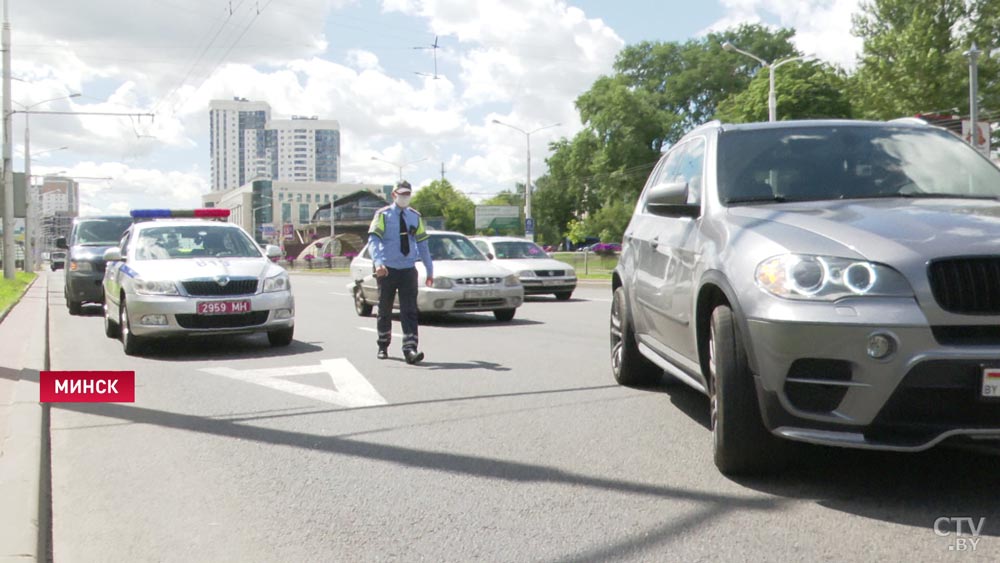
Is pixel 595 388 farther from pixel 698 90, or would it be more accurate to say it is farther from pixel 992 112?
pixel 698 90

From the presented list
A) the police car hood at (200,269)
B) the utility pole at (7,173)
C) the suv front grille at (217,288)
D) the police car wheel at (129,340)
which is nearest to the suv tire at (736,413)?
the suv front grille at (217,288)

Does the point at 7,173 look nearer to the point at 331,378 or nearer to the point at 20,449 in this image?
the point at 331,378

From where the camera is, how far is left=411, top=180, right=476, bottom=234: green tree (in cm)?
12419

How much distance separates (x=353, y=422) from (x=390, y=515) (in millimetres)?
2021

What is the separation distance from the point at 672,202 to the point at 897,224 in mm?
1265

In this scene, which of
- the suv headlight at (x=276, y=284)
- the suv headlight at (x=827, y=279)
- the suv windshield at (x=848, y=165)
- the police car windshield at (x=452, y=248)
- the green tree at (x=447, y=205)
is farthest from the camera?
the green tree at (x=447, y=205)

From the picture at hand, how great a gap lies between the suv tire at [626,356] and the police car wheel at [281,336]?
175 inches

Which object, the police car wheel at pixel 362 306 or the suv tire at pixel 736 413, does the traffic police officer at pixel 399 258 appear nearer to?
the suv tire at pixel 736 413

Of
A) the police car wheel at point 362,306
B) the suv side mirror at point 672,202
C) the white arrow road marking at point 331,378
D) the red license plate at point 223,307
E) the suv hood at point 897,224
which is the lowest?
the white arrow road marking at point 331,378

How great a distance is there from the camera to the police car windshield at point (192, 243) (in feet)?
34.5

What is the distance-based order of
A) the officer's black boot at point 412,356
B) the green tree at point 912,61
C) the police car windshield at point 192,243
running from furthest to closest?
the green tree at point 912,61
the police car windshield at point 192,243
the officer's black boot at point 412,356

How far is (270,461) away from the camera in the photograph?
15.6 ft

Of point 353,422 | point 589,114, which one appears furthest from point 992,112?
point 353,422

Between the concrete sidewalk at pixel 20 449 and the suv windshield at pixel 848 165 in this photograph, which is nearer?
the concrete sidewalk at pixel 20 449
